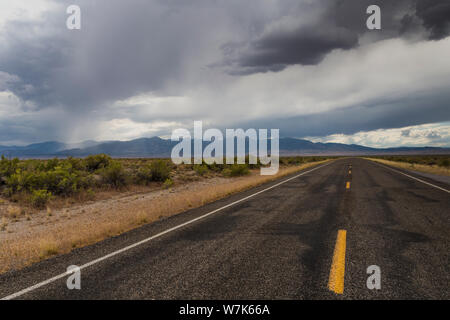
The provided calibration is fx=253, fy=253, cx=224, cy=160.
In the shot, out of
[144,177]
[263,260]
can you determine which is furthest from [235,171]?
[263,260]

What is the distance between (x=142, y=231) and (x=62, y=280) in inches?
107

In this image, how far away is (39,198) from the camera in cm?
1204

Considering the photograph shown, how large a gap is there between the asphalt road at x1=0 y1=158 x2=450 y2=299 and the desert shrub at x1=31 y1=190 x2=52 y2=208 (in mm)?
8239

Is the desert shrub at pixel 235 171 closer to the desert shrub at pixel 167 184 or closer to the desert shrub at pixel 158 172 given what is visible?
the desert shrub at pixel 158 172

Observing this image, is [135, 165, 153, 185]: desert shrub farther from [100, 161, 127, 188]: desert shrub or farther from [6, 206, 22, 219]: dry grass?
[6, 206, 22, 219]: dry grass

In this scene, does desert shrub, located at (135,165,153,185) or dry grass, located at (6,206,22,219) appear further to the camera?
desert shrub, located at (135,165,153,185)

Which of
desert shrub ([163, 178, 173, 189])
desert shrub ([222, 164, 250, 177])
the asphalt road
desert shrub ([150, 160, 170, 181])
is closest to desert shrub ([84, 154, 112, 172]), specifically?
desert shrub ([150, 160, 170, 181])

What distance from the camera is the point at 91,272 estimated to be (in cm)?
412

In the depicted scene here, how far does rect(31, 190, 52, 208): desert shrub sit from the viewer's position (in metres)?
11.9

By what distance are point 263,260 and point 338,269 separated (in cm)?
117

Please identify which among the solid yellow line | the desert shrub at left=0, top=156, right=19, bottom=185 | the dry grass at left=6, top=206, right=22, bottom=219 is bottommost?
the dry grass at left=6, top=206, right=22, bottom=219

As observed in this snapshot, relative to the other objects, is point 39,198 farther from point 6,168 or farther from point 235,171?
point 235,171

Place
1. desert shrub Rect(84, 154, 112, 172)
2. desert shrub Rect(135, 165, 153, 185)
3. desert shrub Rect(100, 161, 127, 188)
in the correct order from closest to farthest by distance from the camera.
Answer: desert shrub Rect(100, 161, 127, 188) → desert shrub Rect(135, 165, 153, 185) → desert shrub Rect(84, 154, 112, 172)
